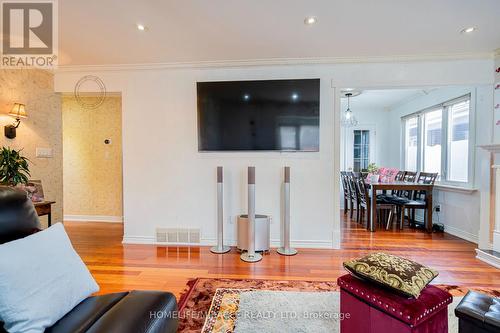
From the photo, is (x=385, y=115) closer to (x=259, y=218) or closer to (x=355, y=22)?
(x=355, y=22)

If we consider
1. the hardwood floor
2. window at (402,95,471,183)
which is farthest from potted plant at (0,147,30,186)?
window at (402,95,471,183)

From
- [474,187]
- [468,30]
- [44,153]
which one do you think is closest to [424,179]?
[474,187]

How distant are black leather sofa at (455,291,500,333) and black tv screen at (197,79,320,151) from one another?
211cm

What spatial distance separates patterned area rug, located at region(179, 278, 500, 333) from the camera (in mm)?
1849

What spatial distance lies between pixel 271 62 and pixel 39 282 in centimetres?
310

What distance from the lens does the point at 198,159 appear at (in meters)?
3.42

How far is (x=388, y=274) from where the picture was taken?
1329mm

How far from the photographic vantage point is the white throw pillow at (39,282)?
993mm

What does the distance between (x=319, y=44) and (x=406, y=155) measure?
4.16 metres

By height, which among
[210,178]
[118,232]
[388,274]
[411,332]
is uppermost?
[210,178]

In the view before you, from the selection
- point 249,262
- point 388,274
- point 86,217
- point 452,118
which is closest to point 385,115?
point 452,118

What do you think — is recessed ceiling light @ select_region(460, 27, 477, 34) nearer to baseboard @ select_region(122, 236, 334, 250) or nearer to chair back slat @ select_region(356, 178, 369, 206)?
chair back slat @ select_region(356, 178, 369, 206)

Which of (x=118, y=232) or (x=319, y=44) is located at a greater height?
(x=319, y=44)

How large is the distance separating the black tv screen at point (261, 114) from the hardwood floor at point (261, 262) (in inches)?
53.8
